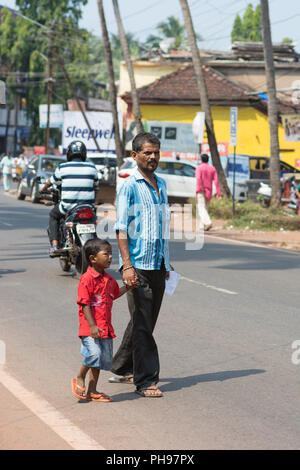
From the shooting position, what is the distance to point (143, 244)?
21.2 ft

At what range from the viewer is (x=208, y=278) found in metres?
13.1

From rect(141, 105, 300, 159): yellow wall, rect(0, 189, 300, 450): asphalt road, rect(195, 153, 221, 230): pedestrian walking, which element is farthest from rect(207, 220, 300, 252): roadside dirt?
rect(141, 105, 300, 159): yellow wall

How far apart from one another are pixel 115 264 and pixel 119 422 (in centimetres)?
877

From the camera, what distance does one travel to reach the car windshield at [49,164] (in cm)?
3138

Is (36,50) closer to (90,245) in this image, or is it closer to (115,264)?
(115,264)

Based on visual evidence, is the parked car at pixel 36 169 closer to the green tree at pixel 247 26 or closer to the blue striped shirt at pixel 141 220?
the blue striped shirt at pixel 141 220

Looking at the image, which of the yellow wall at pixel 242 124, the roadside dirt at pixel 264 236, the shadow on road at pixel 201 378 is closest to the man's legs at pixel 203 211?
the roadside dirt at pixel 264 236

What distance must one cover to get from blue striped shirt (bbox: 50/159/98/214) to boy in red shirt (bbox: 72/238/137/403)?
221 inches

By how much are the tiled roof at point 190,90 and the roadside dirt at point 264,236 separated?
20.2 m

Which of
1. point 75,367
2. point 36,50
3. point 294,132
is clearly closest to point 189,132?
point 294,132

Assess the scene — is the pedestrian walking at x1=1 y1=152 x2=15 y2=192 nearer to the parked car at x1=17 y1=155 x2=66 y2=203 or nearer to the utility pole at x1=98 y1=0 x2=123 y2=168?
the utility pole at x1=98 y1=0 x2=123 y2=168

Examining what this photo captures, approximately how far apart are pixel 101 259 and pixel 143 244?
366mm

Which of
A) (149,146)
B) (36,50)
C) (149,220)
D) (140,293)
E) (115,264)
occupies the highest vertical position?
(36,50)

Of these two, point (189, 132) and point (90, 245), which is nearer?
point (90, 245)
